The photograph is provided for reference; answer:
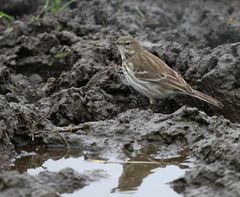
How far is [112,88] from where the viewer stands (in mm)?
8383

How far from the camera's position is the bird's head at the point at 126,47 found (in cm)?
909

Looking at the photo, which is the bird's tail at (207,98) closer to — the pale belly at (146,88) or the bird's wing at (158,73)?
the bird's wing at (158,73)

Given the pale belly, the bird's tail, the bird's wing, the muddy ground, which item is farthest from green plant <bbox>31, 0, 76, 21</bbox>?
the bird's tail

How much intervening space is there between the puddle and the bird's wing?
190 cm

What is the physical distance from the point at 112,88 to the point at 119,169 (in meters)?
Result: 2.13

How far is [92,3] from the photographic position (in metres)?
12.0

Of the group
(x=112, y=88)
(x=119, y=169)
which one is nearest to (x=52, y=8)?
(x=112, y=88)

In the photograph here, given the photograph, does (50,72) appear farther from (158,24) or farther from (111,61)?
(158,24)

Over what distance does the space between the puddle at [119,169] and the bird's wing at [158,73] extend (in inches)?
74.9

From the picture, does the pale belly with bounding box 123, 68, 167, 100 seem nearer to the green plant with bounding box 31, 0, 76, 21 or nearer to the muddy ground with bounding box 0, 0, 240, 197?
the muddy ground with bounding box 0, 0, 240, 197

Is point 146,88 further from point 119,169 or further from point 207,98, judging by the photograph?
point 119,169

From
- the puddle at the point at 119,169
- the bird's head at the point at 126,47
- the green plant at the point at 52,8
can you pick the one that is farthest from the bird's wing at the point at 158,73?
the green plant at the point at 52,8

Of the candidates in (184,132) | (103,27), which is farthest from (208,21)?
(184,132)

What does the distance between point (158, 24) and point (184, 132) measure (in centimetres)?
487
